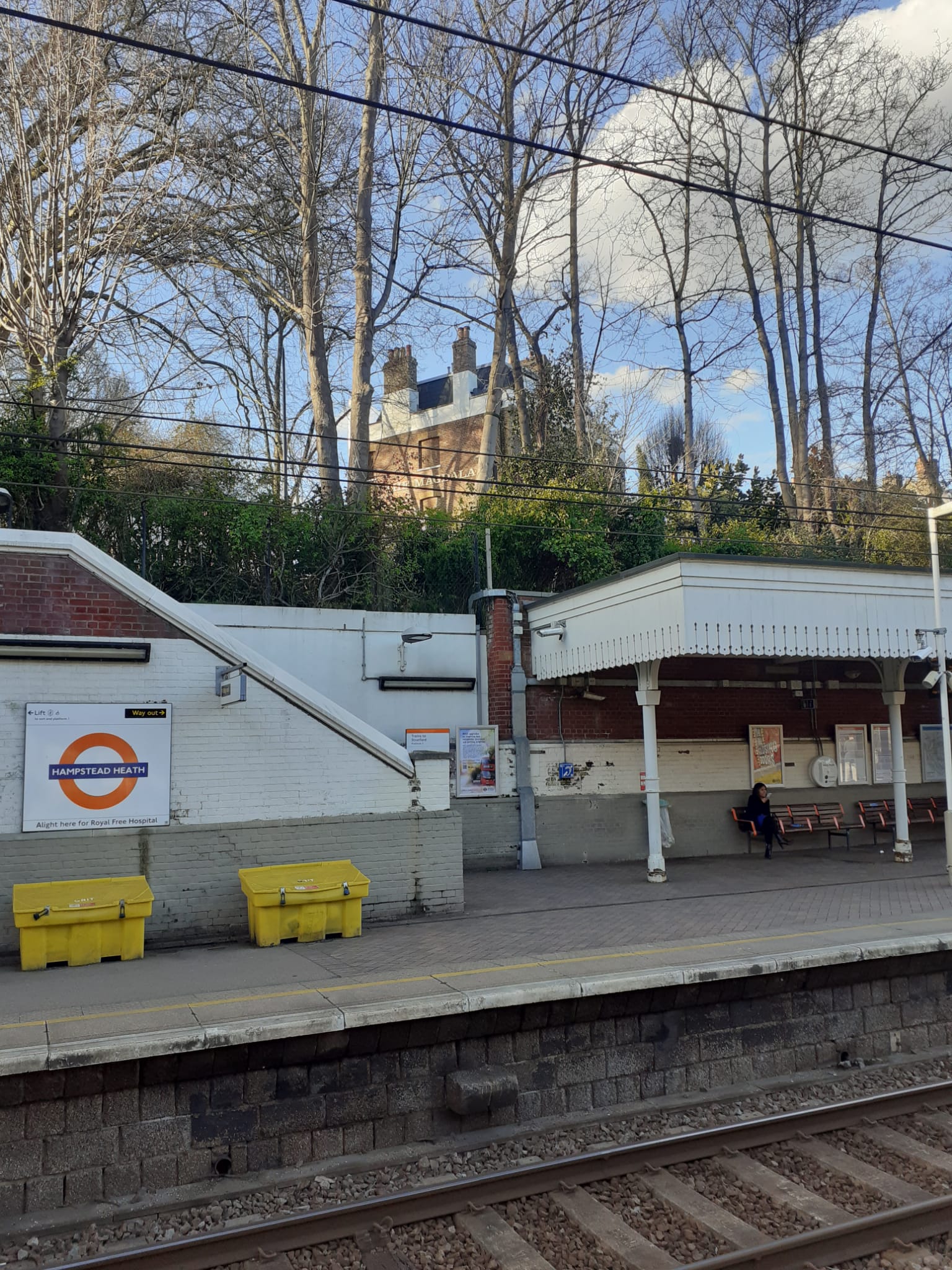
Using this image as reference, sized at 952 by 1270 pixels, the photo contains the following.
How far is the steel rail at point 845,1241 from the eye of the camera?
221 inches

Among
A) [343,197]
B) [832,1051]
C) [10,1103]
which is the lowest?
[832,1051]

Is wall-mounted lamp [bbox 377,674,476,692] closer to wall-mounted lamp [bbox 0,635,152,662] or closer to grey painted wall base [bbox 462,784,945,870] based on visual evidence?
grey painted wall base [bbox 462,784,945,870]

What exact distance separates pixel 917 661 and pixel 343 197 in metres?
15.8

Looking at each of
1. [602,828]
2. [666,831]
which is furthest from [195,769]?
[666,831]

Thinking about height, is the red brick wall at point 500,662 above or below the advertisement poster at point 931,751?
above

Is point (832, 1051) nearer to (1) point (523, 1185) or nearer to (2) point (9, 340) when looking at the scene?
(1) point (523, 1185)

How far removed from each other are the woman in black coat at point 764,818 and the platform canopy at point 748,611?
4.08 metres

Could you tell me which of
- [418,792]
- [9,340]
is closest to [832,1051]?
[418,792]

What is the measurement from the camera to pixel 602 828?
653 inches

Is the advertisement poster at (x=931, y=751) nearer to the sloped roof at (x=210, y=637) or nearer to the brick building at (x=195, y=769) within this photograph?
the brick building at (x=195, y=769)

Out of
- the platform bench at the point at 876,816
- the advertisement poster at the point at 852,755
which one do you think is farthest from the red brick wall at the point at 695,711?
the platform bench at the point at 876,816

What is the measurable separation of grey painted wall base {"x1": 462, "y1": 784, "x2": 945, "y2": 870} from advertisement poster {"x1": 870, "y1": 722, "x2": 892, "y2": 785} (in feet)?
4.56

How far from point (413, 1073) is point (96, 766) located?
16.4 feet

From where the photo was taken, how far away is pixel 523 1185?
21.6ft
